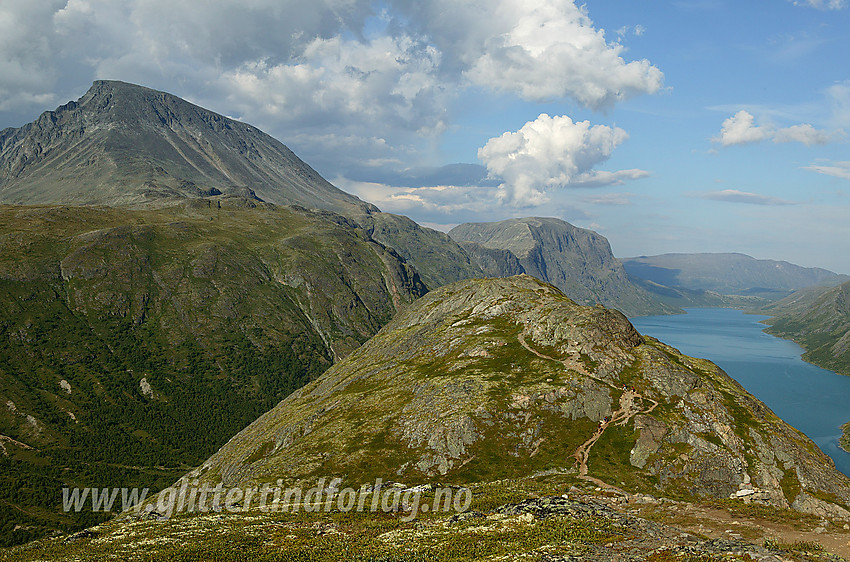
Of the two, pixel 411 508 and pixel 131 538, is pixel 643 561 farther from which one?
pixel 131 538

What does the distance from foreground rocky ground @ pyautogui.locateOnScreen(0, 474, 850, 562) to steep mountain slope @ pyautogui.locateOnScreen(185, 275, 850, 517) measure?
21968mm

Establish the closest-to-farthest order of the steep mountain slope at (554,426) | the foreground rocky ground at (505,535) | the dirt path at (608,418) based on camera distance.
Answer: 1. the foreground rocky ground at (505,535)
2. the dirt path at (608,418)
3. the steep mountain slope at (554,426)

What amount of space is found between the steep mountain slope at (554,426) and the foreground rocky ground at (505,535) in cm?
2197

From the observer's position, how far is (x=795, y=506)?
74.2 m

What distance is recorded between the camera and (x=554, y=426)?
95.2 m

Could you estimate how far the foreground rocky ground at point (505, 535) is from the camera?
40500 mm

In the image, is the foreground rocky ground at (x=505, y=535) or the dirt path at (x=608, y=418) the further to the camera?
the dirt path at (x=608, y=418)

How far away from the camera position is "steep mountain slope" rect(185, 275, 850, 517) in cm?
8106

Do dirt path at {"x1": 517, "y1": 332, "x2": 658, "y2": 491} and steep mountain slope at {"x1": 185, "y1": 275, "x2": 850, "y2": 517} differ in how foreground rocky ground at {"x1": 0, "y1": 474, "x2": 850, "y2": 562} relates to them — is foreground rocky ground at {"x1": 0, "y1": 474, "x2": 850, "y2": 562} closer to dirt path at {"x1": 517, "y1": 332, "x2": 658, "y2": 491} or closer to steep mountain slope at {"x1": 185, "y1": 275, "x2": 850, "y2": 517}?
dirt path at {"x1": 517, "y1": 332, "x2": 658, "y2": 491}

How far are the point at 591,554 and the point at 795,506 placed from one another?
5905 cm

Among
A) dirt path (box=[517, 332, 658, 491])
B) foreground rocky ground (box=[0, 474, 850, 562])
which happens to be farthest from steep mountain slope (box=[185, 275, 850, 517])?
foreground rocky ground (box=[0, 474, 850, 562])

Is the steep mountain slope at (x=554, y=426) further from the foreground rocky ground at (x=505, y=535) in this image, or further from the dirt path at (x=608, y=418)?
the foreground rocky ground at (x=505, y=535)

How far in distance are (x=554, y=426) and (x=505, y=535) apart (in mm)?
52901

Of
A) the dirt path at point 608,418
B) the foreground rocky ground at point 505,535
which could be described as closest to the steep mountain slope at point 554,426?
the dirt path at point 608,418
